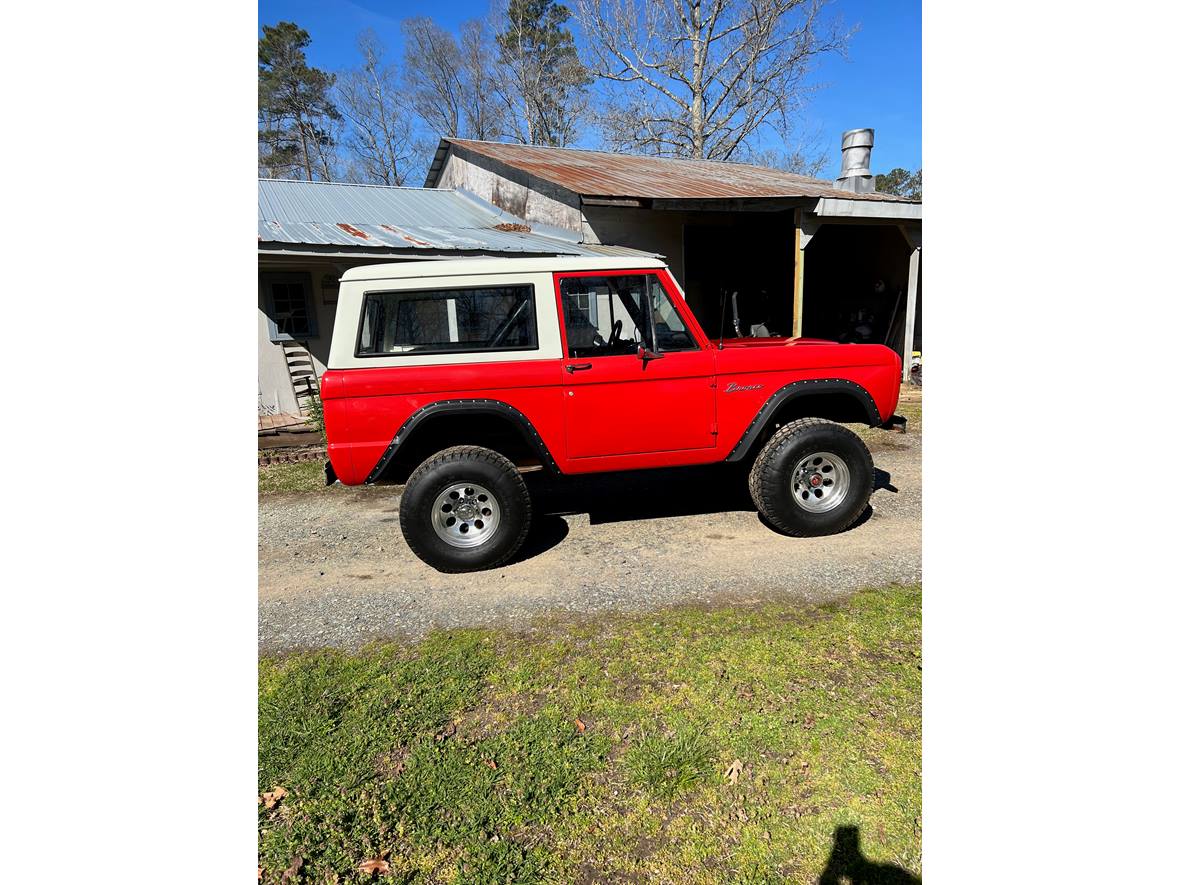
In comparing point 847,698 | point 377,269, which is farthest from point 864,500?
point 377,269

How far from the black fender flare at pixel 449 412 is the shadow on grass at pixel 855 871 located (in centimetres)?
286

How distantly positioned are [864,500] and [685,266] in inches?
318

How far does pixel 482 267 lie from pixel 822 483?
2923mm

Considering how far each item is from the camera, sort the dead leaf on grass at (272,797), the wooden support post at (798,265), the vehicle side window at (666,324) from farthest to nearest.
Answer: the wooden support post at (798,265)
the vehicle side window at (666,324)
the dead leaf on grass at (272,797)

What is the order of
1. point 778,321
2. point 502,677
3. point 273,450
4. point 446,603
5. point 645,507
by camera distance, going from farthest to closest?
point 778,321 → point 273,450 → point 645,507 → point 446,603 → point 502,677

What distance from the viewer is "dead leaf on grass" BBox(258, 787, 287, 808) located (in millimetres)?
2384

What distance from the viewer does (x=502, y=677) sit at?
3.11 m

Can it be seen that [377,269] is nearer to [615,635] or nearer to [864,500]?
[615,635]

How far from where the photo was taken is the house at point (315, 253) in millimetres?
8367

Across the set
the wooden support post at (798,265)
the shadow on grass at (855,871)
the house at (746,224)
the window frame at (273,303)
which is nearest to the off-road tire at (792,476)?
the shadow on grass at (855,871)

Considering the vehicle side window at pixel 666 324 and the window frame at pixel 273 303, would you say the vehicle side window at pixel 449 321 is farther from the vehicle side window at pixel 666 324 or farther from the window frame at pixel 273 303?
the window frame at pixel 273 303

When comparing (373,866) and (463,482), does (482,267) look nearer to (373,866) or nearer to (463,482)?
(463,482)

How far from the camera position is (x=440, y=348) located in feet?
14.1

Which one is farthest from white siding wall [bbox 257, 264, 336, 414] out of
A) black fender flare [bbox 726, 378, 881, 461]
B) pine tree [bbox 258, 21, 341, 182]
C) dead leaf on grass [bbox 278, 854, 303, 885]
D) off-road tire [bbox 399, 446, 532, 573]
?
pine tree [bbox 258, 21, 341, 182]
